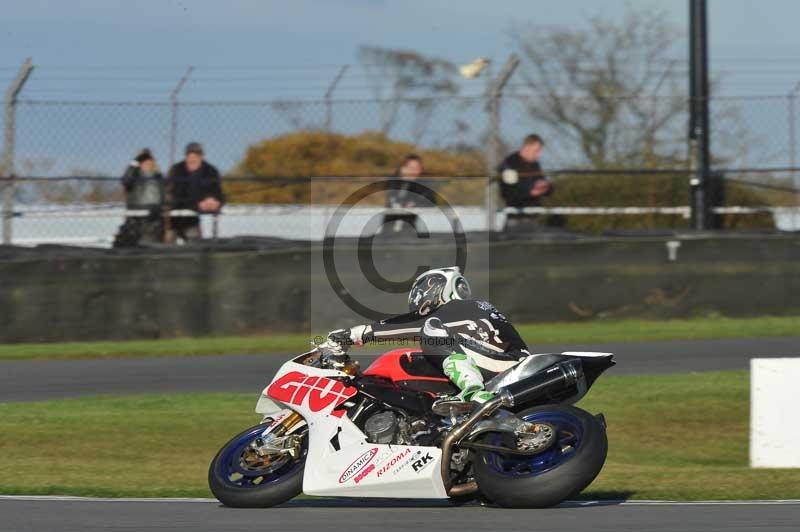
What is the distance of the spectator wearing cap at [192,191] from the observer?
15852 mm

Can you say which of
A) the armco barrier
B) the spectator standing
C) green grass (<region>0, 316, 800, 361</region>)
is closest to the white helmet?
the armco barrier

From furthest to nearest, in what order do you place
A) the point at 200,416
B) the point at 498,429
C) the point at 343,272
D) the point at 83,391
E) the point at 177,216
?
1. the point at 177,216
2. the point at 343,272
3. the point at 83,391
4. the point at 200,416
5. the point at 498,429

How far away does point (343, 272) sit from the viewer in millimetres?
14664

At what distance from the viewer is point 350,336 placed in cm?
699

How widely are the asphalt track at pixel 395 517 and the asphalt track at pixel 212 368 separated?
4630 mm

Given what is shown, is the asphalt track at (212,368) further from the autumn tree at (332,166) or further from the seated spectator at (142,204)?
the autumn tree at (332,166)

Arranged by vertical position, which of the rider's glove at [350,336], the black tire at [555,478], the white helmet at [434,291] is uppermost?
the white helmet at [434,291]

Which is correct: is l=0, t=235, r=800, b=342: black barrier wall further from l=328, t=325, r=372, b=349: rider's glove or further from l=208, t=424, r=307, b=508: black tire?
l=208, t=424, r=307, b=508: black tire

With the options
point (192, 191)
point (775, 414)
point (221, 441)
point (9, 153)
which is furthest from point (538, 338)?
point (9, 153)

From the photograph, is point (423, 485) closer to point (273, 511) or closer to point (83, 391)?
point (273, 511)

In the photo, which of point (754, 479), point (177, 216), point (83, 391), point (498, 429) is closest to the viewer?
point (498, 429)

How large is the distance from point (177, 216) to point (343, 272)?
2.50m

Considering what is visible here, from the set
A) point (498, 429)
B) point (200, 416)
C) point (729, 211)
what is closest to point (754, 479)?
point (498, 429)

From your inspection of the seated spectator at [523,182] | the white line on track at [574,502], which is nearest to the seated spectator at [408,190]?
the seated spectator at [523,182]
